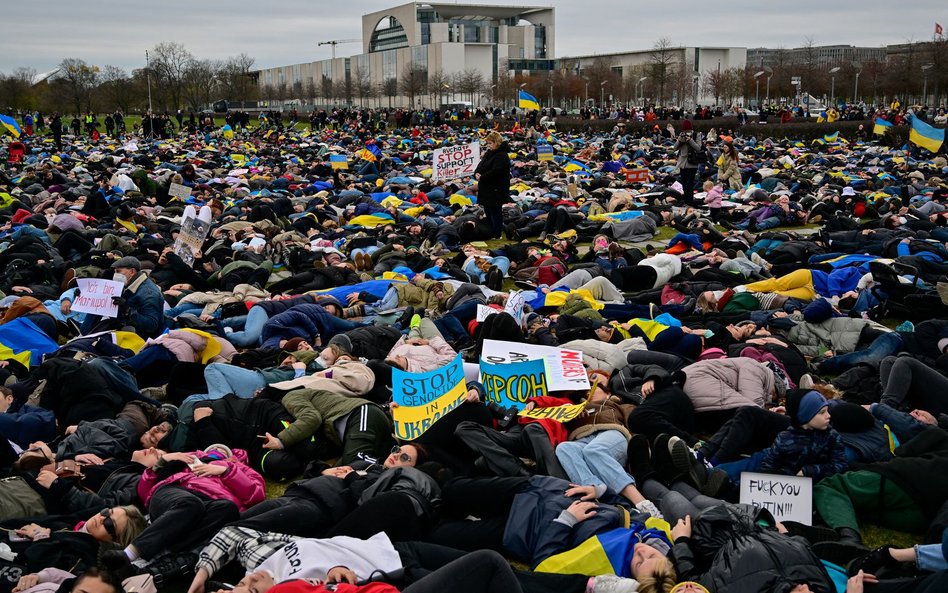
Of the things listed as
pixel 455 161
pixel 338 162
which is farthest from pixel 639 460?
pixel 338 162

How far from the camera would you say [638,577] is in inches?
162

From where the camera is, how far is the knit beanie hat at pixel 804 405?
17.3ft

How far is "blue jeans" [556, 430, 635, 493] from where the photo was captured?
507cm

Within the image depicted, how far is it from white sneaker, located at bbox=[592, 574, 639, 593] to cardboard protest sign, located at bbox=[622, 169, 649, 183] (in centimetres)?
1818

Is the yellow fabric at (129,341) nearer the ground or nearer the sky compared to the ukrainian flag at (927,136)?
nearer the ground

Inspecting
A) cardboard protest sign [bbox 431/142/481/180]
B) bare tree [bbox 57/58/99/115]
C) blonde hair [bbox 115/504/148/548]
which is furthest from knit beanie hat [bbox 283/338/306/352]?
bare tree [bbox 57/58/99/115]

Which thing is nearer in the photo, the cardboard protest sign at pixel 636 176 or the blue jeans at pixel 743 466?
the blue jeans at pixel 743 466

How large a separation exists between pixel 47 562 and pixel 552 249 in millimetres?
8772

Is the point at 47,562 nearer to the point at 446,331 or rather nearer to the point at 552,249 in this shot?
the point at 446,331

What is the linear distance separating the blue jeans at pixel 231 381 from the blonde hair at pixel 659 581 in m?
3.84

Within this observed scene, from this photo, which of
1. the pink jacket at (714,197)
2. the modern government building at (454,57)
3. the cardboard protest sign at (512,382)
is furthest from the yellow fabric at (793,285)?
the modern government building at (454,57)

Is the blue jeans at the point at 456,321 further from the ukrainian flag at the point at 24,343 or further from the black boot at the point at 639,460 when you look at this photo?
the ukrainian flag at the point at 24,343

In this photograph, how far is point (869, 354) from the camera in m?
7.34

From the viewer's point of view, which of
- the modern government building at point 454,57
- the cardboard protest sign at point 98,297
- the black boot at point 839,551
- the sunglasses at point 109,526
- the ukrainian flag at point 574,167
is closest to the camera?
the black boot at point 839,551
